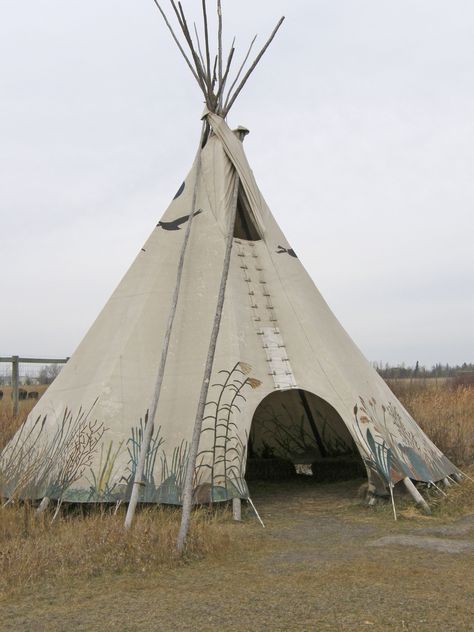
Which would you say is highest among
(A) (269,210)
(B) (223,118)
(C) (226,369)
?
(B) (223,118)

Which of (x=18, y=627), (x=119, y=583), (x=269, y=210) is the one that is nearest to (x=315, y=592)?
(x=119, y=583)

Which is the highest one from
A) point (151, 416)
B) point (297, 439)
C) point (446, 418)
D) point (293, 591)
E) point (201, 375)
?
point (201, 375)

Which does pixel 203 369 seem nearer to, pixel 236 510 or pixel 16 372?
pixel 236 510

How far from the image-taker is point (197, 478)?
532 centimetres

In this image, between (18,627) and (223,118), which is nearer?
(18,627)

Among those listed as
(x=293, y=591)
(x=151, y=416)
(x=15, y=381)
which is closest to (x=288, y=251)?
(x=151, y=416)

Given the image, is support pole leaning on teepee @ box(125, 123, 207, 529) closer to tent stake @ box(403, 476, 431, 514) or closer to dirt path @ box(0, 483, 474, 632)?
dirt path @ box(0, 483, 474, 632)

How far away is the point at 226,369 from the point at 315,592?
2511 millimetres

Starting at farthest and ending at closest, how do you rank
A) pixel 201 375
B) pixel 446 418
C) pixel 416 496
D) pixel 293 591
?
pixel 446 418
pixel 201 375
pixel 416 496
pixel 293 591

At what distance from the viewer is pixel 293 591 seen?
141 inches

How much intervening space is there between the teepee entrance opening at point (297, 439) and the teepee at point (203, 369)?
67.6 inches

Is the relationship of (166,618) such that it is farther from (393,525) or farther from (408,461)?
(408,461)

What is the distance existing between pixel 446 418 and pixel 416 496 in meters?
4.66

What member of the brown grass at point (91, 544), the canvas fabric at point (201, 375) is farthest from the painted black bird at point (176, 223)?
the brown grass at point (91, 544)
